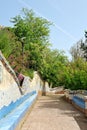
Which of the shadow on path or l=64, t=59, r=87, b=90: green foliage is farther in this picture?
l=64, t=59, r=87, b=90: green foliage

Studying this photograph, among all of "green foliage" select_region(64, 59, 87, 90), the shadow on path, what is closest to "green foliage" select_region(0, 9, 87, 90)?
"green foliage" select_region(64, 59, 87, 90)

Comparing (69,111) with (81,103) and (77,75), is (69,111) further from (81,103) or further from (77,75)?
(77,75)

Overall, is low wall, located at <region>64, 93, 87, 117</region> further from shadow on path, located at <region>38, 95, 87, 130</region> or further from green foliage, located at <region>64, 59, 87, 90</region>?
green foliage, located at <region>64, 59, 87, 90</region>

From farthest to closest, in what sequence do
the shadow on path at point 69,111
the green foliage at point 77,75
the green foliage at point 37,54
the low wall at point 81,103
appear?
the green foliage at point 37,54 → the green foliage at point 77,75 → the low wall at point 81,103 → the shadow on path at point 69,111

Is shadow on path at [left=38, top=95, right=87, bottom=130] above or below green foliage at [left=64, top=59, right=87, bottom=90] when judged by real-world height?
below

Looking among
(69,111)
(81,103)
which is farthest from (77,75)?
(81,103)

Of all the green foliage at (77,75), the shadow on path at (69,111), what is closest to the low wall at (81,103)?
the shadow on path at (69,111)

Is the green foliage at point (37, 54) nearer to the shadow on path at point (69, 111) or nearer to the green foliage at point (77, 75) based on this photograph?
the green foliage at point (77, 75)

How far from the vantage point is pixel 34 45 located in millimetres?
41219

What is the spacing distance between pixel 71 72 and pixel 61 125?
76.6ft

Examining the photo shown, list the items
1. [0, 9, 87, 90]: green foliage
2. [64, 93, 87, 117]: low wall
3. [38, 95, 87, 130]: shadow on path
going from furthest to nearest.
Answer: [0, 9, 87, 90]: green foliage → [64, 93, 87, 117]: low wall → [38, 95, 87, 130]: shadow on path

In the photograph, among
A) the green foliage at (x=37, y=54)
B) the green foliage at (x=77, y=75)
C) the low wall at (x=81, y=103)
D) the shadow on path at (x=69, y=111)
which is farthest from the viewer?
the green foliage at (x=37, y=54)

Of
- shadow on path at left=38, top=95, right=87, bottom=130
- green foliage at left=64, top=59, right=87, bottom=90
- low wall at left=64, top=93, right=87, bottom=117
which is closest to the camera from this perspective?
shadow on path at left=38, top=95, right=87, bottom=130

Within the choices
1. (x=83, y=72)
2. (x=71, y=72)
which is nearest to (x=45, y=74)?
(x=71, y=72)
